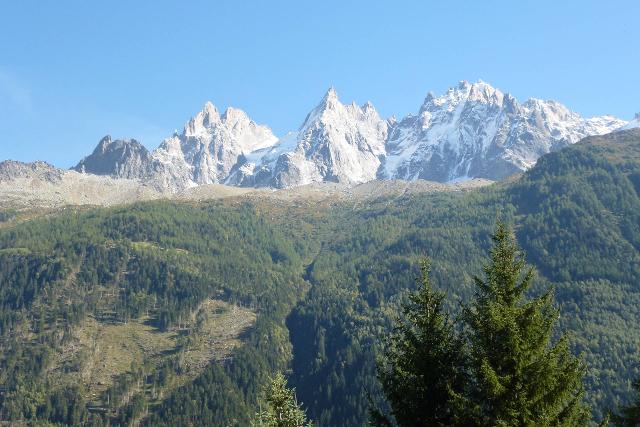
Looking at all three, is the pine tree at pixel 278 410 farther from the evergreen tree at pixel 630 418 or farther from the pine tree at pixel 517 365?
the evergreen tree at pixel 630 418

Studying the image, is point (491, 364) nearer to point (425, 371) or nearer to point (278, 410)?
point (425, 371)

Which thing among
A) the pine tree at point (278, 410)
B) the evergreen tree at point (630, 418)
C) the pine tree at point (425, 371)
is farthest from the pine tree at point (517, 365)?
the evergreen tree at point (630, 418)

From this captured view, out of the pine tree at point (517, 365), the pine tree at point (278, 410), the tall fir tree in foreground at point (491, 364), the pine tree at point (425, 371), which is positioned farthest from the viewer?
the pine tree at point (278, 410)

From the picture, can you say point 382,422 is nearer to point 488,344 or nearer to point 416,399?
point 416,399

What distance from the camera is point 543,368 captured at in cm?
2714

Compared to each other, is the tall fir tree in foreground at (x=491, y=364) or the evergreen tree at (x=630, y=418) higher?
the tall fir tree in foreground at (x=491, y=364)

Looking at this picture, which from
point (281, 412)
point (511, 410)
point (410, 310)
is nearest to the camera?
point (511, 410)

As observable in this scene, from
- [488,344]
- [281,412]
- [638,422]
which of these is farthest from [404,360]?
[638,422]

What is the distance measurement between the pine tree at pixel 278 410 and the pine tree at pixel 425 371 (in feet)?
19.8

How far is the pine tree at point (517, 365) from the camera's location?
2684 cm

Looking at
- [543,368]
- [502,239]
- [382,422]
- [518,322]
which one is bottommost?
[382,422]

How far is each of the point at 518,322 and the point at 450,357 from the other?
13.1 ft

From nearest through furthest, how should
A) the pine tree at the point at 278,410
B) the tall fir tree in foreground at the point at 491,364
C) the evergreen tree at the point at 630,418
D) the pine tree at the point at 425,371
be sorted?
the tall fir tree in foreground at the point at 491,364 < the pine tree at the point at 425,371 < the pine tree at the point at 278,410 < the evergreen tree at the point at 630,418

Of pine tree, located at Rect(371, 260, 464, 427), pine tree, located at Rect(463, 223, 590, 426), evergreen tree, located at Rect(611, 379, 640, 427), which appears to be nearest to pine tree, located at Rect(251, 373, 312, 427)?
pine tree, located at Rect(371, 260, 464, 427)
